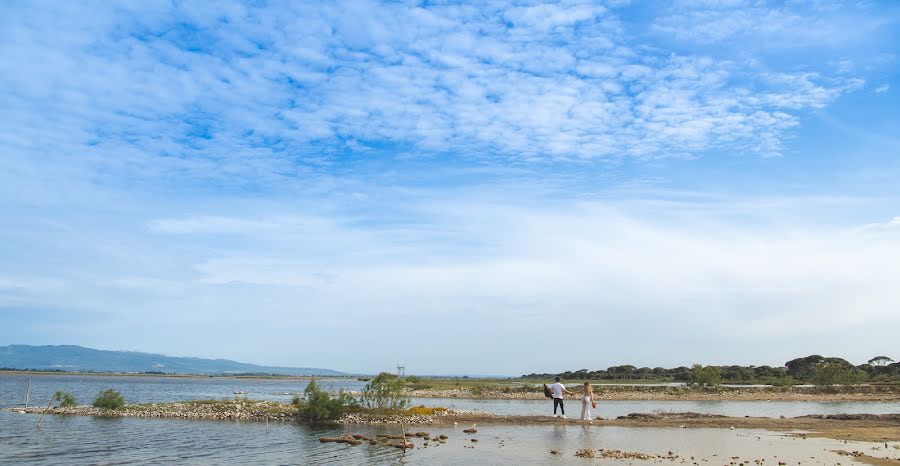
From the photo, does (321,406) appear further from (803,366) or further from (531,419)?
(803,366)

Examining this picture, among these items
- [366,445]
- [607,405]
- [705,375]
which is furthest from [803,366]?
[366,445]

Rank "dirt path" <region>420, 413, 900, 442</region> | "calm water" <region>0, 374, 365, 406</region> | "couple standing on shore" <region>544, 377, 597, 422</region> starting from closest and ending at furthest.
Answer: "dirt path" <region>420, 413, 900, 442</region> < "couple standing on shore" <region>544, 377, 597, 422</region> < "calm water" <region>0, 374, 365, 406</region>

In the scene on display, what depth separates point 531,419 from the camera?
33.0 meters

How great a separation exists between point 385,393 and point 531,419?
7976 millimetres

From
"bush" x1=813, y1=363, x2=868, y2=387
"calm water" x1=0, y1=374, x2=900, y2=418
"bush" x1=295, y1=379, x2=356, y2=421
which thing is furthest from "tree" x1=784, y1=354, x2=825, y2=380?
"bush" x1=295, y1=379, x2=356, y2=421

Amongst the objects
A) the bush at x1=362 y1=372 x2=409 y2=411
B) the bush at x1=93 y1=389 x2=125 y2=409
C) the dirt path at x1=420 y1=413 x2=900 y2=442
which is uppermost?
the bush at x1=362 y1=372 x2=409 y2=411

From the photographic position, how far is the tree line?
7350 cm

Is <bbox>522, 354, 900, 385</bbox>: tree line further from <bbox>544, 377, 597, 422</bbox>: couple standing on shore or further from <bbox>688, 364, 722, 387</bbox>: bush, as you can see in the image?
<bbox>544, 377, 597, 422</bbox>: couple standing on shore

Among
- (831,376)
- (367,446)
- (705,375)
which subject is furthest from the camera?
(831,376)

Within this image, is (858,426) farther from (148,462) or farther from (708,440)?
(148,462)

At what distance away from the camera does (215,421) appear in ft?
116

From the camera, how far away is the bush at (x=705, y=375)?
2761 inches

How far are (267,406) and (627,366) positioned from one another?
389 ft

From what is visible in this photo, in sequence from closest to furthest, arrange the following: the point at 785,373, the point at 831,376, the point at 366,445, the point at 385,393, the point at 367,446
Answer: the point at 367,446
the point at 366,445
the point at 385,393
the point at 831,376
the point at 785,373
